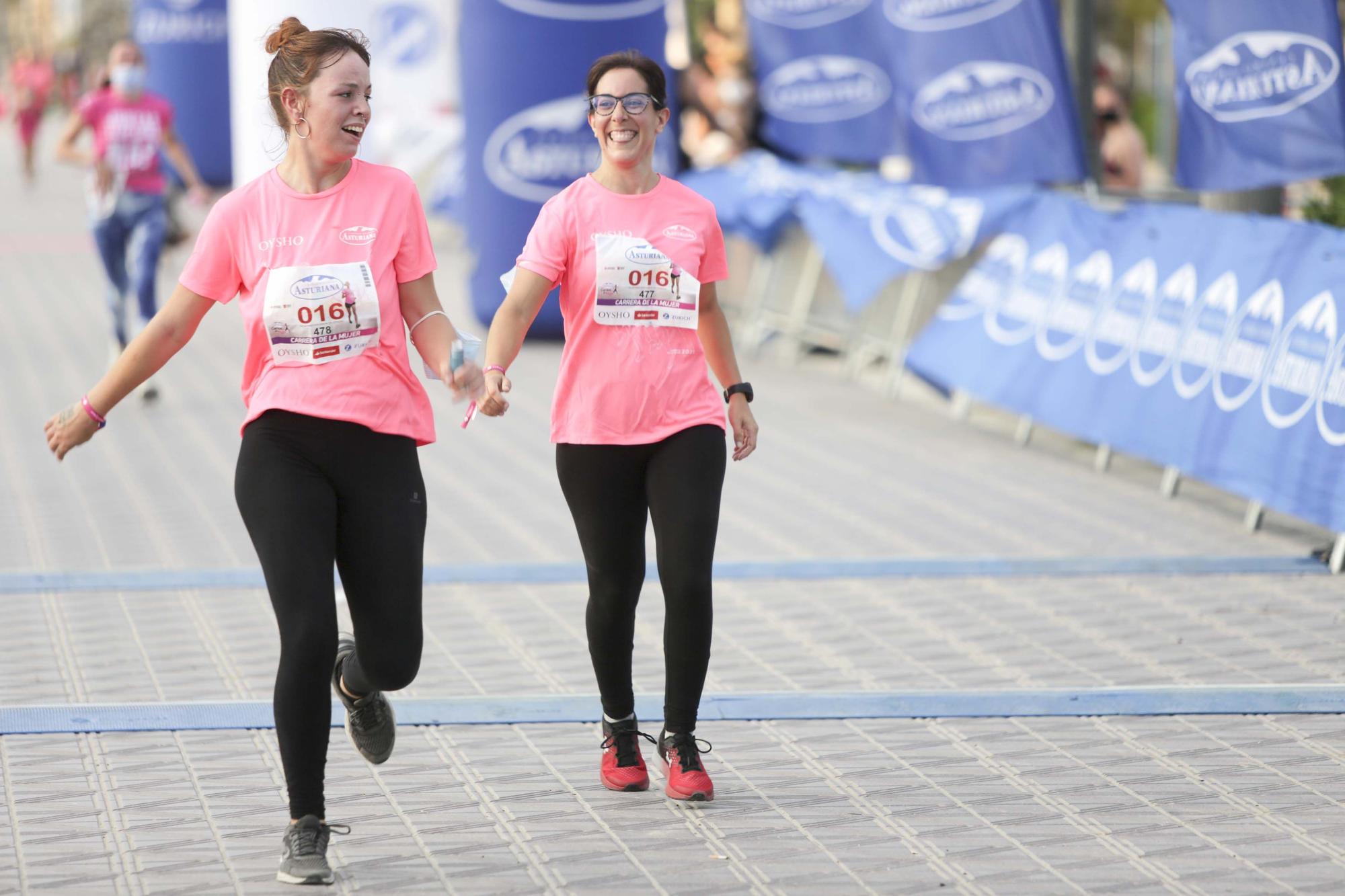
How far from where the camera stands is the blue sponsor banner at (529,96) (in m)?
13.5

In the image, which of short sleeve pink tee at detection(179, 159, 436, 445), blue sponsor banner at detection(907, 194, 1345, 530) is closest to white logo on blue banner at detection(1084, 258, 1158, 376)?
blue sponsor banner at detection(907, 194, 1345, 530)

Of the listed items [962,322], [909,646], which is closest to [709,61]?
[962,322]

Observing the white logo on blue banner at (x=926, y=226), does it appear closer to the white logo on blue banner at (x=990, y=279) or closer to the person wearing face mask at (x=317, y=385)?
the white logo on blue banner at (x=990, y=279)

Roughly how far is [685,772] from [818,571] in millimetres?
2726

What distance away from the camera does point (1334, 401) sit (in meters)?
7.31

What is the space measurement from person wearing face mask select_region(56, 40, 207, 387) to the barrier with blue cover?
4.59 metres

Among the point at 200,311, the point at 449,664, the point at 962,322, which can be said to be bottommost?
the point at 449,664

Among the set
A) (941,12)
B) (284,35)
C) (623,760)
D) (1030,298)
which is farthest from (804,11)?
(284,35)

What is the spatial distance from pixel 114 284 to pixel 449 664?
5950mm

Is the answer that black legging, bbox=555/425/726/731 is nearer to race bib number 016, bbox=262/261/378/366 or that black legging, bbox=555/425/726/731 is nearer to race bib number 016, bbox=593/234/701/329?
race bib number 016, bbox=593/234/701/329

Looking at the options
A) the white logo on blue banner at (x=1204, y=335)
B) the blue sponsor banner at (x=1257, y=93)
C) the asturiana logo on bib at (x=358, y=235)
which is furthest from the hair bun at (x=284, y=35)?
the white logo on blue banner at (x=1204, y=335)

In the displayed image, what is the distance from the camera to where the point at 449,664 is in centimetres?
603

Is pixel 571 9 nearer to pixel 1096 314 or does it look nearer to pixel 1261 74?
pixel 1096 314

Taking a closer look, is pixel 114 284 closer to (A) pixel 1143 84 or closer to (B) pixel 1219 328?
(B) pixel 1219 328
